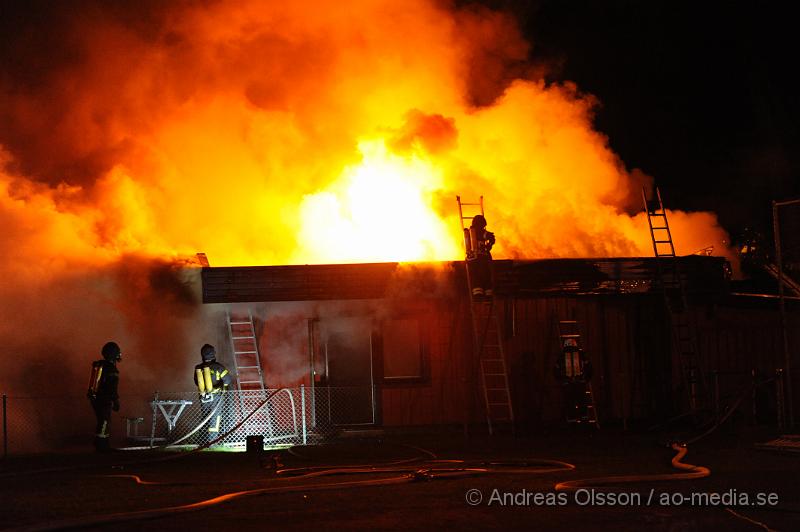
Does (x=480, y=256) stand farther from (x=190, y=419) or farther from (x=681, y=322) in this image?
(x=190, y=419)

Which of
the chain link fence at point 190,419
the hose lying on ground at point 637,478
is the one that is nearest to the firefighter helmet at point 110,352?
the chain link fence at point 190,419

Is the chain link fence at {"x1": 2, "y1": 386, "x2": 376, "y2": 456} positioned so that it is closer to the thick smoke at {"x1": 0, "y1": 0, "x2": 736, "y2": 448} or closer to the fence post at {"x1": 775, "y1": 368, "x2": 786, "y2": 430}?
the thick smoke at {"x1": 0, "y1": 0, "x2": 736, "y2": 448}

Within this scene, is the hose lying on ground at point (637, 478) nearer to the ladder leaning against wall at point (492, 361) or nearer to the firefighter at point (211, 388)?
the ladder leaning against wall at point (492, 361)

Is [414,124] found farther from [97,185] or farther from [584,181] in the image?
[97,185]

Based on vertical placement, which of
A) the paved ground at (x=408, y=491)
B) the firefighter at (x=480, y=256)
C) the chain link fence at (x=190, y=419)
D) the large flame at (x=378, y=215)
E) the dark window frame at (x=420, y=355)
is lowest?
the paved ground at (x=408, y=491)

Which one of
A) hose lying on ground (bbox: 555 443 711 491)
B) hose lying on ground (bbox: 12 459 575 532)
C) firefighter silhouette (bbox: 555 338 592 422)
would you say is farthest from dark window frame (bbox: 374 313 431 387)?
hose lying on ground (bbox: 555 443 711 491)

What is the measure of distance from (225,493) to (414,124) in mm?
12268

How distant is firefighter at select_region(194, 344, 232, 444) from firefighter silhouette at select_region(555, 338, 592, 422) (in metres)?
6.05

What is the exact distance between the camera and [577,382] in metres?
16.5

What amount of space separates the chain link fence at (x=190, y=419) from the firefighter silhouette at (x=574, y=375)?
3.56 meters

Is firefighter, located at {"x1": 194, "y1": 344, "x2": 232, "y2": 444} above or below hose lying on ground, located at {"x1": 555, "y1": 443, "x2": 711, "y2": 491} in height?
above

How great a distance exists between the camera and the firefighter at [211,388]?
51.6 ft

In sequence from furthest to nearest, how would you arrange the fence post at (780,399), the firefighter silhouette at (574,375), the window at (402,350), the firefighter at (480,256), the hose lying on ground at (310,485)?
the window at (402,350) → the firefighter silhouette at (574,375) → the firefighter at (480,256) → the fence post at (780,399) → the hose lying on ground at (310,485)

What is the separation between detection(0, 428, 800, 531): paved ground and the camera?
8164 mm
